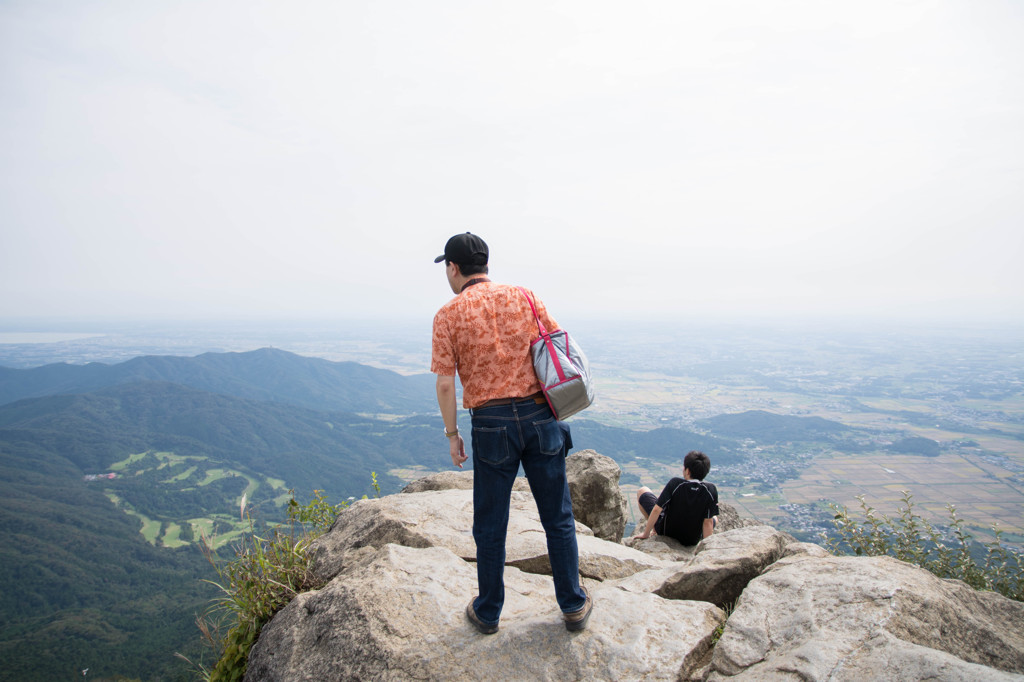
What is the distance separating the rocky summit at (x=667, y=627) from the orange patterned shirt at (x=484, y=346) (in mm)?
2053

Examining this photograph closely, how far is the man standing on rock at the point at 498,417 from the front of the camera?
368cm

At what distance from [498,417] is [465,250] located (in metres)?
1.41

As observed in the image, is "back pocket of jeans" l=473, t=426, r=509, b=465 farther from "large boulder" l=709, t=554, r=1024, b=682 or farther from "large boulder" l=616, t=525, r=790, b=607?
"large boulder" l=616, t=525, r=790, b=607

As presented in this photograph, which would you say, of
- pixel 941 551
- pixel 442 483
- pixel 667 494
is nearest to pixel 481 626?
pixel 667 494

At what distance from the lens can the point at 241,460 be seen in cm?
13212

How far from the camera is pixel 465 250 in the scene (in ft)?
13.0

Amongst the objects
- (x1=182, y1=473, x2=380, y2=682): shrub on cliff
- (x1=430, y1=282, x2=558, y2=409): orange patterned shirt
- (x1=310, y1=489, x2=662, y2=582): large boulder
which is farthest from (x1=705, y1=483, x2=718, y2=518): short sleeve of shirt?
(x1=182, y1=473, x2=380, y2=682): shrub on cliff

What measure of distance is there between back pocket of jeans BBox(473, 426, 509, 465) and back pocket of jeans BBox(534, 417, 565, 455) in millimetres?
A: 260

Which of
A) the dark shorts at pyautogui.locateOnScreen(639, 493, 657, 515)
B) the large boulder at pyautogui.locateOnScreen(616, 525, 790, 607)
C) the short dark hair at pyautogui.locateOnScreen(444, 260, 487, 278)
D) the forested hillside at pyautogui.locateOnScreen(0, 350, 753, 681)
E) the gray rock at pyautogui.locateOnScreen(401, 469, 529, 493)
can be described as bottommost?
the forested hillside at pyautogui.locateOnScreen(0, 350, 753, 681)

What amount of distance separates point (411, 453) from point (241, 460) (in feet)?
160

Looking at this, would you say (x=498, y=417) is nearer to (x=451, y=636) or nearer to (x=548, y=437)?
(x=548, y=437)

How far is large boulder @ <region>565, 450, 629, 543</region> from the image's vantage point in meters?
9.75

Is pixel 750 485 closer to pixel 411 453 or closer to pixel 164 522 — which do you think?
pixel 411 453

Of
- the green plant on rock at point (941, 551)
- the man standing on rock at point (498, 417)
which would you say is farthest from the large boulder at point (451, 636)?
the green plant on rock at point (941, 551)
